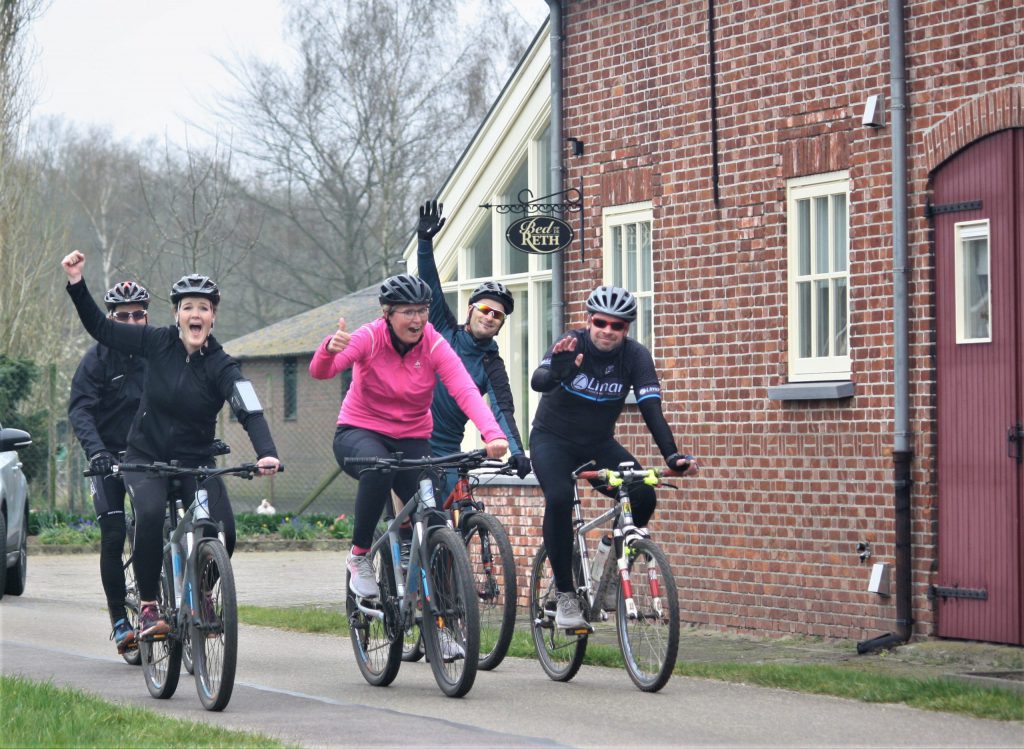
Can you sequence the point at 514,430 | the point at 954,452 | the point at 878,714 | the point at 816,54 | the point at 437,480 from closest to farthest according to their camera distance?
the point at 878,714
the point at 437,480
the point at 514,430
the point at 954,452
the point at 816,54

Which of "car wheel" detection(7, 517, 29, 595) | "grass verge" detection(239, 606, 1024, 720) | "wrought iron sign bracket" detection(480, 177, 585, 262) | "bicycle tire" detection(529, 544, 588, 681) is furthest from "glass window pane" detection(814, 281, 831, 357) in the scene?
"car wheel" detection(7, 517, 29, 595)

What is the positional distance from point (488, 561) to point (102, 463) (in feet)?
6.82

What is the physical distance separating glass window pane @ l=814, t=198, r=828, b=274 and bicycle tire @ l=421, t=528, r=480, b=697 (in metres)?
4.57

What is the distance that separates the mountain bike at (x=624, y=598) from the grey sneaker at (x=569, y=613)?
0.11 ft

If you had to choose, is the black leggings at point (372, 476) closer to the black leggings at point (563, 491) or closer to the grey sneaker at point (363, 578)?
the grey sneaker at point (363, 578)

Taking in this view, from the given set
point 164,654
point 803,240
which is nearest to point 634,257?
point 803,240

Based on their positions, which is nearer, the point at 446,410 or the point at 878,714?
the point at 878,714

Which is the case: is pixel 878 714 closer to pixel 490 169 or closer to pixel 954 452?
pixel 954 452

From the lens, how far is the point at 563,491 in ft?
32.0

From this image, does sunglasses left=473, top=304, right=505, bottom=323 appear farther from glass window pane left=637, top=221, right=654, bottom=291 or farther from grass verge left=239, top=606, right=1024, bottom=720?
glass window pane left=637, top=221, right=654, bottom=291

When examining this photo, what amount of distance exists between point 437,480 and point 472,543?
67 centimetres

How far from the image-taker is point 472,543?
9.97m

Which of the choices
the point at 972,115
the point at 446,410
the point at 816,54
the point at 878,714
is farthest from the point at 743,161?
the point at 878,714

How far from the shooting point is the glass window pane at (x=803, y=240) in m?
12.7
